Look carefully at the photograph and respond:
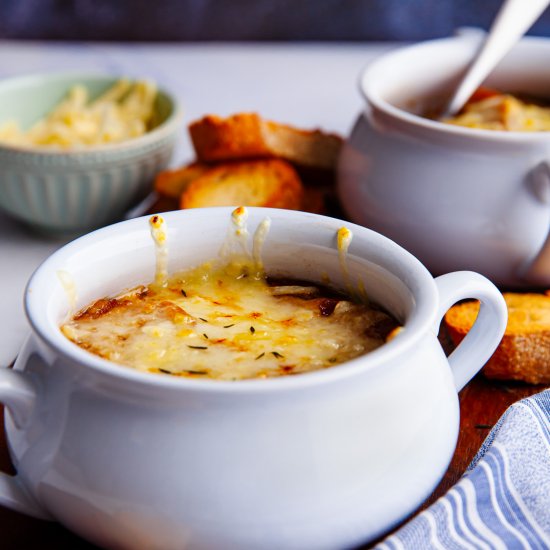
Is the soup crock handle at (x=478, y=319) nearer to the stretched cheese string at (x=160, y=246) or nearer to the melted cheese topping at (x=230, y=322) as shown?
the melted cheese topping at (x=230, y=322)

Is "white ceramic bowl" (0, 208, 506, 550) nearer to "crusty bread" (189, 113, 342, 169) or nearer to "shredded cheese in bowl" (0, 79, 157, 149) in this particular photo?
"crusty bread" (189, 113, 342, 169)

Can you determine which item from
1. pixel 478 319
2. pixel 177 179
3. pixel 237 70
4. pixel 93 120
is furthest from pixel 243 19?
pixel 478 319

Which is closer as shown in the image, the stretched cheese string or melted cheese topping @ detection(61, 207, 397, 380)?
melted cheese topping @ detection(61, 207, 397, 380)

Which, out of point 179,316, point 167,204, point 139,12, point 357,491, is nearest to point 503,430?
point 357,491

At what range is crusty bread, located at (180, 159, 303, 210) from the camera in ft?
5.90

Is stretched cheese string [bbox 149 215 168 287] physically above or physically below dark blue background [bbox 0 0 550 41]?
above

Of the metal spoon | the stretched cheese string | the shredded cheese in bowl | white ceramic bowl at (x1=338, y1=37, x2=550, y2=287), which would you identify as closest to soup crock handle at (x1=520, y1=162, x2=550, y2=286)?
white ceramic bowl at (x1=338, y1=37, x2=550, y2=287)

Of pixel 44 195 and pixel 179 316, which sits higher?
pixel 179 316

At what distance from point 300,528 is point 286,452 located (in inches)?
3.2

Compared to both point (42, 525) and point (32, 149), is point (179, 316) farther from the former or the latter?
point (32, 149)

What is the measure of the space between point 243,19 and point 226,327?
2.77 meters

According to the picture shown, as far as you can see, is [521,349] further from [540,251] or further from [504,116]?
[504,116]

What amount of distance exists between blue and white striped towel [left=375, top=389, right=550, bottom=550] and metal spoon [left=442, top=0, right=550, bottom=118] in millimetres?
838

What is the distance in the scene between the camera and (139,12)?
360 cm
